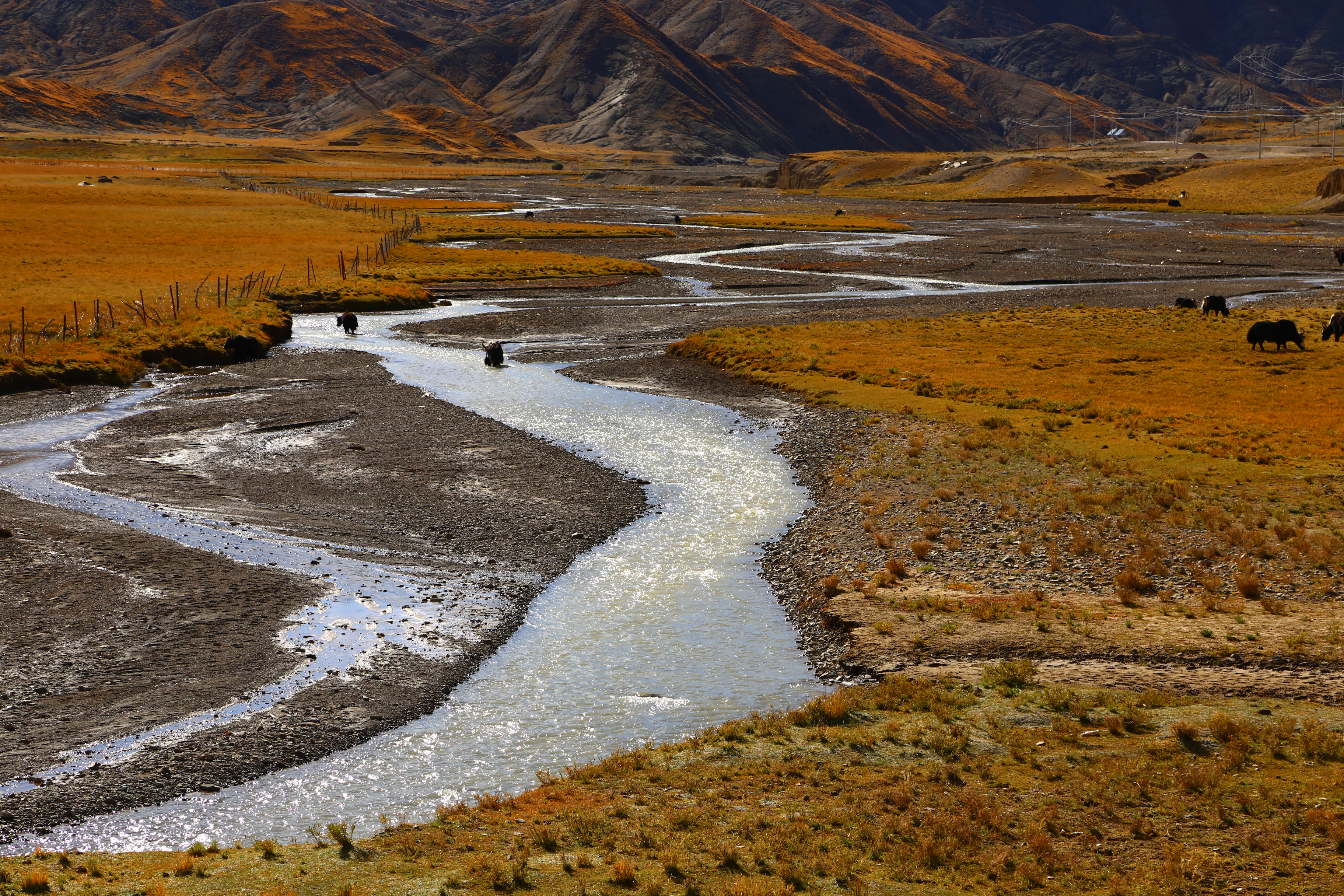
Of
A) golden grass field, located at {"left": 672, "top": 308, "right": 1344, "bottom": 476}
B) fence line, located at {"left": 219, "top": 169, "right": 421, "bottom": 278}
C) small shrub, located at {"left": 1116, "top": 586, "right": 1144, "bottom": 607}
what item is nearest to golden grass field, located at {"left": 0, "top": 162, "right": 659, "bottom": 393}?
fence line, located at {"left": 219, "top": 169, "right": 421, "bottom": 278}

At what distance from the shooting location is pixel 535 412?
38.1 metres

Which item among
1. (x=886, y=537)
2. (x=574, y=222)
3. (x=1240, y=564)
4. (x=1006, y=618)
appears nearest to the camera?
(x=1006, y=618)

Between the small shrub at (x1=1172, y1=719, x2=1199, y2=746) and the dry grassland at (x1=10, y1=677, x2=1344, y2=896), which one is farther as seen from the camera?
the small shrub at (x1=1172, y1=719, x2=1199, y2=746)

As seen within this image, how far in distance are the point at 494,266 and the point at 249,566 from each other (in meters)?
60.5

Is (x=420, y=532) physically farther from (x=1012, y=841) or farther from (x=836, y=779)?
(x=1012, y=841)

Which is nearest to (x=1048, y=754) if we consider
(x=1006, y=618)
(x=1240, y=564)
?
(x=1006, y=618)

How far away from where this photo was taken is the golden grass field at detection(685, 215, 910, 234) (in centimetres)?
12256

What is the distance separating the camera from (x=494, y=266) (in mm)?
80438

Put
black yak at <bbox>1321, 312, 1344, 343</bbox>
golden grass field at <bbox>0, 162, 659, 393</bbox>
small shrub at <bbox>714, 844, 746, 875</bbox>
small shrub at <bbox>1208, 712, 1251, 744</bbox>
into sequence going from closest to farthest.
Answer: small shrub at <bbox>714, 844, 746, 875</bbox> < small shrub at <bbox>1208, 712, 1251, 744</bbox> < golden grass field at <bbox>0, 162, 659, 393</bbox> < black yak at <bbox>1321, 312, 1344, 343</bbox>

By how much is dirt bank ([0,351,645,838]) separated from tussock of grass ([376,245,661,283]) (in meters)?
38.1

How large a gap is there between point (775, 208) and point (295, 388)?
123 meters

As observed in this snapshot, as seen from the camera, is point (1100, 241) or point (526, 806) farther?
point (1100, 241)

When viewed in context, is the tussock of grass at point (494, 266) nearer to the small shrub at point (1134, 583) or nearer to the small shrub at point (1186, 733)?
the small shrub at point (1134, 583)

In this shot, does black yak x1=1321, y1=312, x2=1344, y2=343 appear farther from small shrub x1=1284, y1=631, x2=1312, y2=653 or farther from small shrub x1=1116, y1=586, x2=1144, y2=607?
small shrub x1=1284, y1=631, x2=1312, y2=653
